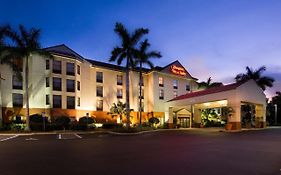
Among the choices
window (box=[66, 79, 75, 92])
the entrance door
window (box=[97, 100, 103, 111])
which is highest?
window (box=[66, 79, 75, 92])

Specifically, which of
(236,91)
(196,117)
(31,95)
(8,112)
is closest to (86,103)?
(31,95)

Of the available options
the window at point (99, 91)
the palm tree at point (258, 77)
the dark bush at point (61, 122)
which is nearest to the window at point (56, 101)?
the dark bush at point (61, 122)

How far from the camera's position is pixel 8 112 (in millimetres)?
41469

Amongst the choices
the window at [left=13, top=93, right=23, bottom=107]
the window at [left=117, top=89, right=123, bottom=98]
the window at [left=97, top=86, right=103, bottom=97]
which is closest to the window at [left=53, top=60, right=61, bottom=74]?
the window at [left=13, top=93, right=23, bottom=107]

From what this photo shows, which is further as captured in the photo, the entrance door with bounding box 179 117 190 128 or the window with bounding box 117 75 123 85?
the window with bounding box 117 75 123 85

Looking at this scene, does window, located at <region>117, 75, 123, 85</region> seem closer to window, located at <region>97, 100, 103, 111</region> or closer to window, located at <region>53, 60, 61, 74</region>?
window, located at <region>97, 100, 103, 111</region>

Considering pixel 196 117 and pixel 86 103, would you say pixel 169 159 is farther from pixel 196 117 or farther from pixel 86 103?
pixel 196 117

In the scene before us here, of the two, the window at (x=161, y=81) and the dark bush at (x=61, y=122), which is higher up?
the window at (x=161, y=81)

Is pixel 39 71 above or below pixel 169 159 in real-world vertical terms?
above

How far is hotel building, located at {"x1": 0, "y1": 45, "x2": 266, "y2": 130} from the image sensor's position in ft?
134

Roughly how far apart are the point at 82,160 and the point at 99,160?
71 cm

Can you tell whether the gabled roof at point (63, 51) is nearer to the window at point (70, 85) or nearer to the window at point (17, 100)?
the window at point (70, 85)

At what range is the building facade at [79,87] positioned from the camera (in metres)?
43.0

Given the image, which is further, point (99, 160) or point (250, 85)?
point (250, 85)
